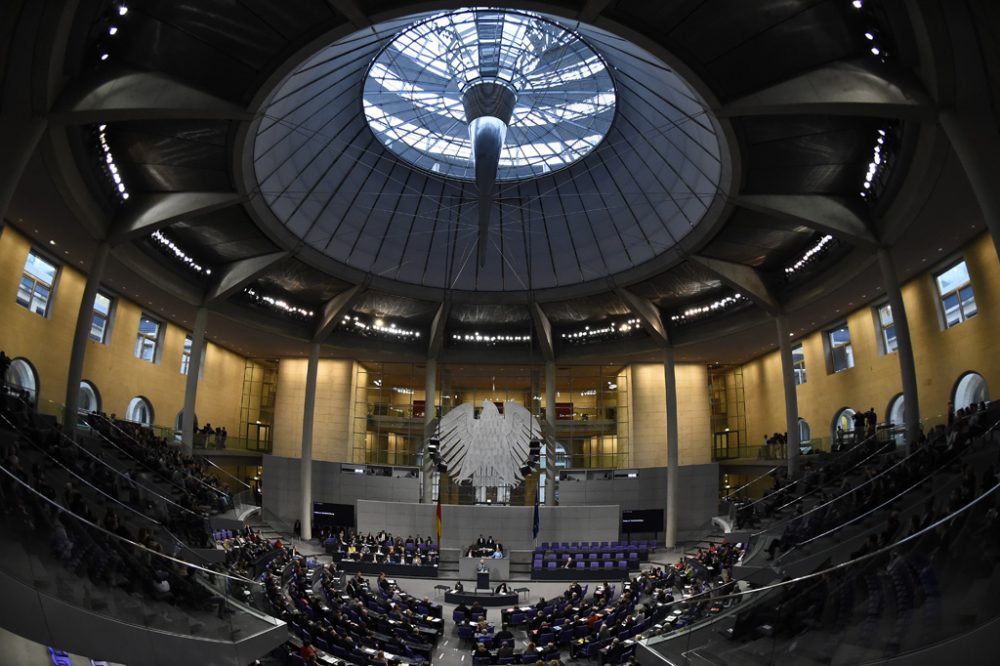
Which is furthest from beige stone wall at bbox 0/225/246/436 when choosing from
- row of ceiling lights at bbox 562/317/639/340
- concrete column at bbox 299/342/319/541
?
row of ceiling lights at bbox 562/317/639/340

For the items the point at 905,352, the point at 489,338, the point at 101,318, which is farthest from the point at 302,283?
the point at 905,352

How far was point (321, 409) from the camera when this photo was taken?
143 feet

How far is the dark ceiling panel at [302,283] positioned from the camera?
33469mm

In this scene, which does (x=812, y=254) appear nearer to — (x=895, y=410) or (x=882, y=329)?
(x=882, y=329)

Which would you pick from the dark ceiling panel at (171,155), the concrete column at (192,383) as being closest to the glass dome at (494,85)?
the dark ceiling panel at (171,155)

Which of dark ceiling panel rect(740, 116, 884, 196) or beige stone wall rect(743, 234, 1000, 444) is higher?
dark ceiling panel rect(740, 116, 884, 196)

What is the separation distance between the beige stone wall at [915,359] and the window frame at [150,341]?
36.1m

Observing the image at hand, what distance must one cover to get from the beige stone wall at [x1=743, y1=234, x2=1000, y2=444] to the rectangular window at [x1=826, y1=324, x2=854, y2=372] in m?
0.44

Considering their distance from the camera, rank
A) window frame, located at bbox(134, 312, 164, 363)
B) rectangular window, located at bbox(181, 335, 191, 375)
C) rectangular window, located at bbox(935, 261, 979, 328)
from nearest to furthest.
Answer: rectangular window, located at bbox(935, 261, 979, 328) → window frame, located at bbox(134, 312, 164, 363) → rectangular window, located at bbox(181, 335, 191, 375)

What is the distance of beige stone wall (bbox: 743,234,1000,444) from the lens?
22141 mm

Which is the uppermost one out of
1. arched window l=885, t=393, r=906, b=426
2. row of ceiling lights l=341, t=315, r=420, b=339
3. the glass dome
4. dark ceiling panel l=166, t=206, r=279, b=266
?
the glass dome

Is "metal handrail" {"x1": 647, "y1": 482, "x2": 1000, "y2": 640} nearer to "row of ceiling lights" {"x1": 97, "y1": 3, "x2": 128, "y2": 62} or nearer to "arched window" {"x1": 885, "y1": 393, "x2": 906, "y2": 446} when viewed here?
"row of ceiling lights" {"x1": 97, "y1": 3, "x2": 128, "y2": 62}

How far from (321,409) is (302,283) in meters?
11.6

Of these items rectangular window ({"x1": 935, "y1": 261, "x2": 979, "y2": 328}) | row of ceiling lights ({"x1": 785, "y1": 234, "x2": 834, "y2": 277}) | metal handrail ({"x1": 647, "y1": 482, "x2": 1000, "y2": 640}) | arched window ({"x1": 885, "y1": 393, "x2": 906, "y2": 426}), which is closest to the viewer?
metal handrail ({"x1": 647, "y1": 482, "x2": 1000, "y2": 640})
